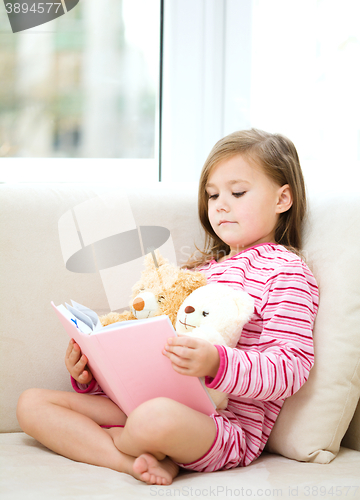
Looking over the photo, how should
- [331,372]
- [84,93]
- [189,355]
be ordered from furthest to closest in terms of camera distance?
[84,93] < [331,372] < [189,355]

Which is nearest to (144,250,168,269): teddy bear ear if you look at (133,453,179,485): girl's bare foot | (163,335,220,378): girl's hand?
(163,335,220,378): girl's hand

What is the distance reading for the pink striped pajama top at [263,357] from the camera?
73 centimetres

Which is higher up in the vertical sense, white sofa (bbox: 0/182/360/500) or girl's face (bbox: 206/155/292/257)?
girl's face (bbox: 206/155/292/257)

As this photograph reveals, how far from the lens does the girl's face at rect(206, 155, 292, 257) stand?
0.99 m

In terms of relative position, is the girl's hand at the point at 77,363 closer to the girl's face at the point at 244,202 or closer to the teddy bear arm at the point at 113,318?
the teddy bear arm at the point at 113,318

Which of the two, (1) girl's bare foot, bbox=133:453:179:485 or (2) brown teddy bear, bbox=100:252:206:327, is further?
(2) brown teddy bear, bbox=100:252:206:327

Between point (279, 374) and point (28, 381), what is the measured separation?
564 mm

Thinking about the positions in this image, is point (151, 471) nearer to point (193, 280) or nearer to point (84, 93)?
point (193, 280)

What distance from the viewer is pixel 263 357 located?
2.47ft

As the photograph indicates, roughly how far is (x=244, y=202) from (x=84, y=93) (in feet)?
3.03

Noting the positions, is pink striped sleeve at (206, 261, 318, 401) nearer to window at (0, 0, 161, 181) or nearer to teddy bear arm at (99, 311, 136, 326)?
teddy bear arm at (99, 311, 136, 326)

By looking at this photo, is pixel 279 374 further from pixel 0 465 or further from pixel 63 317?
pixel 0 465

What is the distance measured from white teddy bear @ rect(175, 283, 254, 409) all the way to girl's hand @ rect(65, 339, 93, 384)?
22 centimetres

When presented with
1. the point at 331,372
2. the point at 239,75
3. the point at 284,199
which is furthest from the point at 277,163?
the point at 239,75
